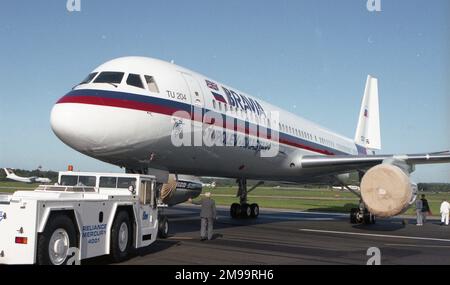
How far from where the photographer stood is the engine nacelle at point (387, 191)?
16.2 m

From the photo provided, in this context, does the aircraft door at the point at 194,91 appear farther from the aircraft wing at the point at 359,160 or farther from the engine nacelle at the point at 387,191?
the aircraft wing at the point at 359,160

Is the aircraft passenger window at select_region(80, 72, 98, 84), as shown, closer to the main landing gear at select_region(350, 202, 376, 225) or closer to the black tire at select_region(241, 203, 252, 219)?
the black tire at select_region(241, 203, 252, 219)

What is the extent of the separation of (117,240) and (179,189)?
37.9 feet

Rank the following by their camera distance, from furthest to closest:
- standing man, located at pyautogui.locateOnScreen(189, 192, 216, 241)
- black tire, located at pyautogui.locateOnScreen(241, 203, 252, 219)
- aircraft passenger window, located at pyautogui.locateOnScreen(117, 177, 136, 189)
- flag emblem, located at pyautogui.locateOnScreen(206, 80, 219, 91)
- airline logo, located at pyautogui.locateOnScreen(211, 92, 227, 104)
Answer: black tire, located at pyautogui.locateOnScreen(241, 203, 252, 219) < flag emblem, located at pyautogui.locateOnScreen(206, 80, 219, 91) < airline logo, located at pyautogui.locateOnScreen(211, 92, 227, 104) < standing man, located at pyautogui.locateOnScreen(189, 192, 216, 241) < aircraft passenger window, located at pyautogui.locateOnScreen(117, 177, 136, 189)

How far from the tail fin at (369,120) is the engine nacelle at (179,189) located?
46.5 ft

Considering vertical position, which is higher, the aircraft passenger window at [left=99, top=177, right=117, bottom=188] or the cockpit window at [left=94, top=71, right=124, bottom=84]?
the cockpit window at [left=94, top=71, right=124, bottom=84]

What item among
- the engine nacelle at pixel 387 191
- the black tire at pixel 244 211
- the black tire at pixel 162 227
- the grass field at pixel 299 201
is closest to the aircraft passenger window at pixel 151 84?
the black tire at pixel 162 227

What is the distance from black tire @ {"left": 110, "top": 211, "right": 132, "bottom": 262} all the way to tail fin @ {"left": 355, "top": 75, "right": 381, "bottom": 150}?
79.6 feet

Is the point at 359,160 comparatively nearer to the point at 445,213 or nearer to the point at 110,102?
the point at 445,213

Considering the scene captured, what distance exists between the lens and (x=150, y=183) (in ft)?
38.8

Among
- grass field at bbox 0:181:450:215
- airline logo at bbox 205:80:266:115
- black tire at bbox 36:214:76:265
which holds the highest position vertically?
airline logo at bbox 205:80:266:115

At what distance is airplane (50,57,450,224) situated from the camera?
11828mm

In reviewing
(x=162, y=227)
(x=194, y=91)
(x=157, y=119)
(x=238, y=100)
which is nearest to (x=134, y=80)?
(x=157, y=119)

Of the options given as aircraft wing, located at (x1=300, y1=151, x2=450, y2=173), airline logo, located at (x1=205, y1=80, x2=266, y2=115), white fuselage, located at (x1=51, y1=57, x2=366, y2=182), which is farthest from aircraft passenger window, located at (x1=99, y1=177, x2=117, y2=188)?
aircraft wing, located at (x1=300, y1=151, x2=450, y2=173)
